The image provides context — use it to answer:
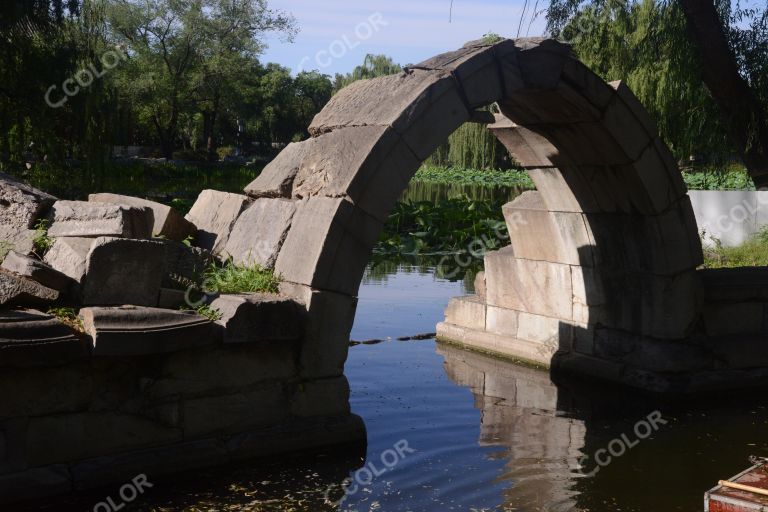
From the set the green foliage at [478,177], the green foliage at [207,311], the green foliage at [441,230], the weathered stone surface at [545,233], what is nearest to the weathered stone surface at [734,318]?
the weathered stone surface at [545,233]

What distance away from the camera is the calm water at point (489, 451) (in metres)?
5.45

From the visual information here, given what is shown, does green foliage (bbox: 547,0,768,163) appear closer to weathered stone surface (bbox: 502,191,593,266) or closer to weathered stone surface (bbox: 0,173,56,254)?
weathered stone surface (bbox: 502,191,593,266)

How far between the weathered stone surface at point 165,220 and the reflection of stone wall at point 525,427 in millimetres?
2843

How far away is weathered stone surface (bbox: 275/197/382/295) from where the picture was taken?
5.84 m

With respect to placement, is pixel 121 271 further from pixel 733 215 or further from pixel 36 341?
pixel 733 215

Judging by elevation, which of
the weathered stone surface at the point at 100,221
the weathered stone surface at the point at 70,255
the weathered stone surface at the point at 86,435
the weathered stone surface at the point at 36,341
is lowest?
the weathered stone surface at the point at 86,435

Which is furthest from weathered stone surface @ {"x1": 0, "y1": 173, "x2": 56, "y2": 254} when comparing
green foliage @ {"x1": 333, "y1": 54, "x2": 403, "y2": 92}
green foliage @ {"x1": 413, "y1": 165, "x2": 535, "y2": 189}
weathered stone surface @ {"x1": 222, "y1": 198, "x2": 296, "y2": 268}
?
green foliage @ {"x1": 333, "y1": 54, "x2": 403, "y2": 92}

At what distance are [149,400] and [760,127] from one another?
7.01m

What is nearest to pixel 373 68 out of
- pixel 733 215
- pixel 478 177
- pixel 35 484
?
pixel 478 177

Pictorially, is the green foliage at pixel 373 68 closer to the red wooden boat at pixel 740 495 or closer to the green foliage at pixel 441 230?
the green foliage at pixel 441 230

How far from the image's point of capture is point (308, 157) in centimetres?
644

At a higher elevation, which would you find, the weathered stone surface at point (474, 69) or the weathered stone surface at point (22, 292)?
the weathered stone surface at point (474, 69)

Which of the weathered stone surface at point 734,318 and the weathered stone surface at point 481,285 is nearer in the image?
the weathered stone surface at point 734,318

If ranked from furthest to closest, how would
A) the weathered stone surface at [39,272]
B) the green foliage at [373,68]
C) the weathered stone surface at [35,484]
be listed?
1. the green foliage at [373,68]
2. the weathered stone surface at [39,272]
3. the weathered stone surface at [35,484]
